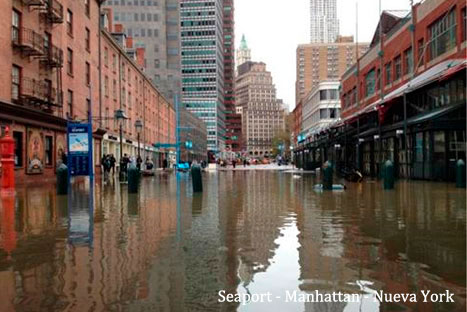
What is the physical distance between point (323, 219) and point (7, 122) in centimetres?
1901

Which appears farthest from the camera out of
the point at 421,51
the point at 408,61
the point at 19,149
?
the point at 408,61

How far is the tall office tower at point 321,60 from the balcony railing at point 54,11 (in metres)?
115

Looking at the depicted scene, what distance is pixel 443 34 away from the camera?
2750 cm

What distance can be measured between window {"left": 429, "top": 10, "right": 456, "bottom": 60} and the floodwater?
17.5 m

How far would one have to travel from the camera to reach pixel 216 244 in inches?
297

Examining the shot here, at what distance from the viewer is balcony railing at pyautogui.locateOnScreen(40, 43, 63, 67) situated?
1110 inches

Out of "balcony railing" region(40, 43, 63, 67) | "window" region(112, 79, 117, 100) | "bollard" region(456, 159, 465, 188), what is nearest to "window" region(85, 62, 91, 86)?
"balcony railing" region(40, 43, 63, 67)

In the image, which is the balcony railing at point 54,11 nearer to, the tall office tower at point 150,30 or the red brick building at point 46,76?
the red brick building at point 46,76

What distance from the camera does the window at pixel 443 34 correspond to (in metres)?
26.2

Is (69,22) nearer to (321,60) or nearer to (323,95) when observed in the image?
(323,95)

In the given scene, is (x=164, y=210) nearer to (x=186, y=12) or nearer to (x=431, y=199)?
Answer: (x=431, y=199)

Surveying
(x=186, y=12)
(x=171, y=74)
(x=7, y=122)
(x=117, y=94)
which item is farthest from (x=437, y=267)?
(x=186, y=12)

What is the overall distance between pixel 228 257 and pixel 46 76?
25622 mm

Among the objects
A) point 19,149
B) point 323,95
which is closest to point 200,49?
point 323,95
